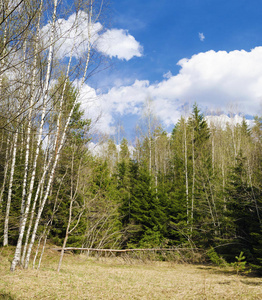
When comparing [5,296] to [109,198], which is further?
[109,198]

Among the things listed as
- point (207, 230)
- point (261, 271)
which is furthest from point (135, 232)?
point (261, 271)

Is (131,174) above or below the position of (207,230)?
above

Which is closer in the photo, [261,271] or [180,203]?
[261,271]

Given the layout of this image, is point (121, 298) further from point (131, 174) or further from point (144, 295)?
point (131, 174)

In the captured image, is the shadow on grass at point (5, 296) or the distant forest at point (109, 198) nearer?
the shadow on grass at point (5, 296)

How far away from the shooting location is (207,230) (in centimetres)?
1460

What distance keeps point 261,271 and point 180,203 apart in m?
7.23

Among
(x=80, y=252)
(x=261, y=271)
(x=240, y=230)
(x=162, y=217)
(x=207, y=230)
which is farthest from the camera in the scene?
(x=162, y=217)

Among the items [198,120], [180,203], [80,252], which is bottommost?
[80,252]

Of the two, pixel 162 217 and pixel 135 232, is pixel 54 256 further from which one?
pixel 162 217

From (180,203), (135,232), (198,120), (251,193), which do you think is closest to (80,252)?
(135,232)

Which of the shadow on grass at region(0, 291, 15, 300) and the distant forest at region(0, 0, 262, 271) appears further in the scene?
the distant forest at region(0, 0, 262, 271)

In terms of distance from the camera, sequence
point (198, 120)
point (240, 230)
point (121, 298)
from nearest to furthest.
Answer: point (121, 298), point (240, 230), point (198, 120)

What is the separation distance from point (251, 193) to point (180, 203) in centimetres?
605
